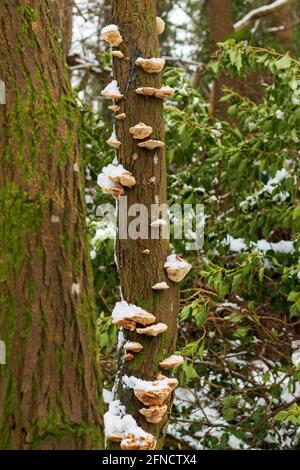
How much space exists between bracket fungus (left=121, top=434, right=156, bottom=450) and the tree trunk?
68 cm

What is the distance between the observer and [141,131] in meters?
2.72

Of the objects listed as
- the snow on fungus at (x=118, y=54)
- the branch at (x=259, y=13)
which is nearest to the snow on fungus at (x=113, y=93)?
the snow on fungus at (x=118, y=54)

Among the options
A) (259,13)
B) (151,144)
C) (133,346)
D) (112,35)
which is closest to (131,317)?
(133,346)

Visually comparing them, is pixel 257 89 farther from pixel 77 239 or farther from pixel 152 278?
pixel 77 239

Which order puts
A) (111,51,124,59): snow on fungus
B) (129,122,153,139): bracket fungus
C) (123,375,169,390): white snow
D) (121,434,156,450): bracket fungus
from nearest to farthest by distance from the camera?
(121,434,156,450): bracket fungus, (123,375,169,390): white snow, (129,122,153,139): bracket fungus, (111,51,124,59): snow on fungus

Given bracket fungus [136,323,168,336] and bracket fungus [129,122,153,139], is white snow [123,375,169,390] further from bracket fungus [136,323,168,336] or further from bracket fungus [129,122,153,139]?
bracket fungus [129,122,153,139]

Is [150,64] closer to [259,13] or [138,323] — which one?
[138,323]

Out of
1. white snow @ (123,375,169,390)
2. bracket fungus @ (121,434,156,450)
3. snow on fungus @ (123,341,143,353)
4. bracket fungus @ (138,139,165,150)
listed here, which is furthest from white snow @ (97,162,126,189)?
bracket fungus @ (121,434,156,450)

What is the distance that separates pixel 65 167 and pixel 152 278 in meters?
0.91

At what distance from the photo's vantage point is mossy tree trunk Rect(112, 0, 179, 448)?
106 inches

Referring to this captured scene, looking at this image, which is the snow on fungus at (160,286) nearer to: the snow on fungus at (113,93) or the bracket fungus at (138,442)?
the bracket fungus at (138,442)

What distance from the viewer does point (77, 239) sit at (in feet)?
6.26

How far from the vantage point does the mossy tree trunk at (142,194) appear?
2697mm

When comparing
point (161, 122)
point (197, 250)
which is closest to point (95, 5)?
point (197, 250)
